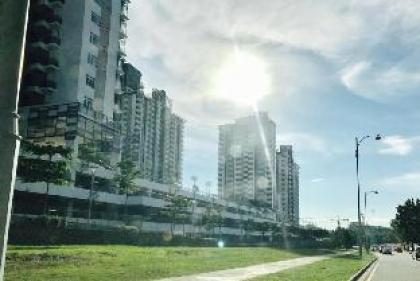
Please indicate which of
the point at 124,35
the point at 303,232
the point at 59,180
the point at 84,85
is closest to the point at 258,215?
the point at 303,232

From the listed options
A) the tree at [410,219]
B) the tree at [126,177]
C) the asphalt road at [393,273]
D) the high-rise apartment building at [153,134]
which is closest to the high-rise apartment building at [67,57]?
the tree at [126,177]

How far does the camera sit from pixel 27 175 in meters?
49.7

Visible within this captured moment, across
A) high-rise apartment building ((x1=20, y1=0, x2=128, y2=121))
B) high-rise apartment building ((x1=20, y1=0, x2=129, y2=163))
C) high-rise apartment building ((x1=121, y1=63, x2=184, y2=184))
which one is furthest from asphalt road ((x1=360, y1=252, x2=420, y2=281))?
high-rise apartment building ((x1=121, y1=63, x2=184, y2=184))

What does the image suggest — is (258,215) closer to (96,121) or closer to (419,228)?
(419,228)

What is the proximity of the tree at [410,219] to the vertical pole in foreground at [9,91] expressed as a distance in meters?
116

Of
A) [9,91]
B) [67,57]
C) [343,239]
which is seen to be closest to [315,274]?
[9,91]

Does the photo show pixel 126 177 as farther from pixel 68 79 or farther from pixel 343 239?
pixel 343 239

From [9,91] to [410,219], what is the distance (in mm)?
119655

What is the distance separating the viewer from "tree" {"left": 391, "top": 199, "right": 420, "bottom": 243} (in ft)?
363

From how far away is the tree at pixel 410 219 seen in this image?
11069 centimetres

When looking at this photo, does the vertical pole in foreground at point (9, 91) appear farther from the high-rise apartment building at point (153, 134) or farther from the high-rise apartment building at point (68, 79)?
the high-rise apartment building at point (153, 134)

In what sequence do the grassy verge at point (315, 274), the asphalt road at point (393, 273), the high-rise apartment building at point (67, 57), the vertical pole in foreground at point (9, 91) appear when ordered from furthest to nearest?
the high-rise apartment building at point (67, 57)
the asphalt road at point (393, 273)
the grassy verge at point (315, 274)
the vertical pole in foreground at point (9, 91)

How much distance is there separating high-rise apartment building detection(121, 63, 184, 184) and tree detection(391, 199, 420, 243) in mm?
51659

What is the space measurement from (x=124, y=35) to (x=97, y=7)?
1125cm
